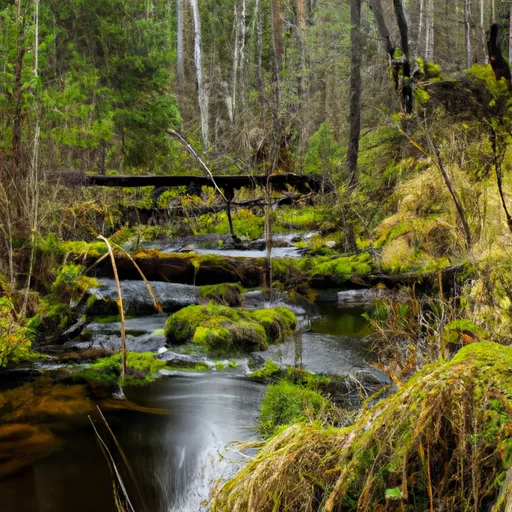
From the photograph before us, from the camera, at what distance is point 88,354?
25.9 ft

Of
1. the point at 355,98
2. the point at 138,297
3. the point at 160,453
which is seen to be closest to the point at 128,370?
the point at 160,453

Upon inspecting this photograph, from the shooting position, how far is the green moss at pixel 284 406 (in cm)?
540

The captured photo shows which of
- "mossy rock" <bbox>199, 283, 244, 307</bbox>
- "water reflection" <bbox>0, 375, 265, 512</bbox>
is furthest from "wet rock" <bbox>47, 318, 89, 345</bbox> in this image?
"mossy rock" <bbox>199, 283, 244, 307</bbox>

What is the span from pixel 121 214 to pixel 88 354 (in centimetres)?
834

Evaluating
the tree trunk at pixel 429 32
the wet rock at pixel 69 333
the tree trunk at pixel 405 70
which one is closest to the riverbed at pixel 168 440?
the wet rock at pixel 69 333

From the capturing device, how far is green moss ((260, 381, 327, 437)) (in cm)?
540

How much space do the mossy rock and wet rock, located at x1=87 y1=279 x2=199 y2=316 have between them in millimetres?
313

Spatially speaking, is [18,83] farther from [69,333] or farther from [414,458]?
[414,458]

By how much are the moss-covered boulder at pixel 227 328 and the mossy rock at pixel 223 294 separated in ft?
4.22

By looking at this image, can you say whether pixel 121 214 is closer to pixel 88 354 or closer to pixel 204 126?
pixel 88 354

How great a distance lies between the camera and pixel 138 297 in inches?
431

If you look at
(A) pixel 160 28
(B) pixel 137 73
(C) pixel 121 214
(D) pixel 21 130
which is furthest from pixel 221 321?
(A) pixel 160 28

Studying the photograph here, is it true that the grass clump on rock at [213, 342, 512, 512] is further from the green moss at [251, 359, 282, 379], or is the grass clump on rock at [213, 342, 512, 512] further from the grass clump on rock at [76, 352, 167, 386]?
the grass clump on rock at [76, 352, 167, 386]

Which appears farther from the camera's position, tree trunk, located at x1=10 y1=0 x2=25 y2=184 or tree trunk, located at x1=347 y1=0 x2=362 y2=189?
tree trunk, located at x1=347 y1=0 x2=362 y2=189
